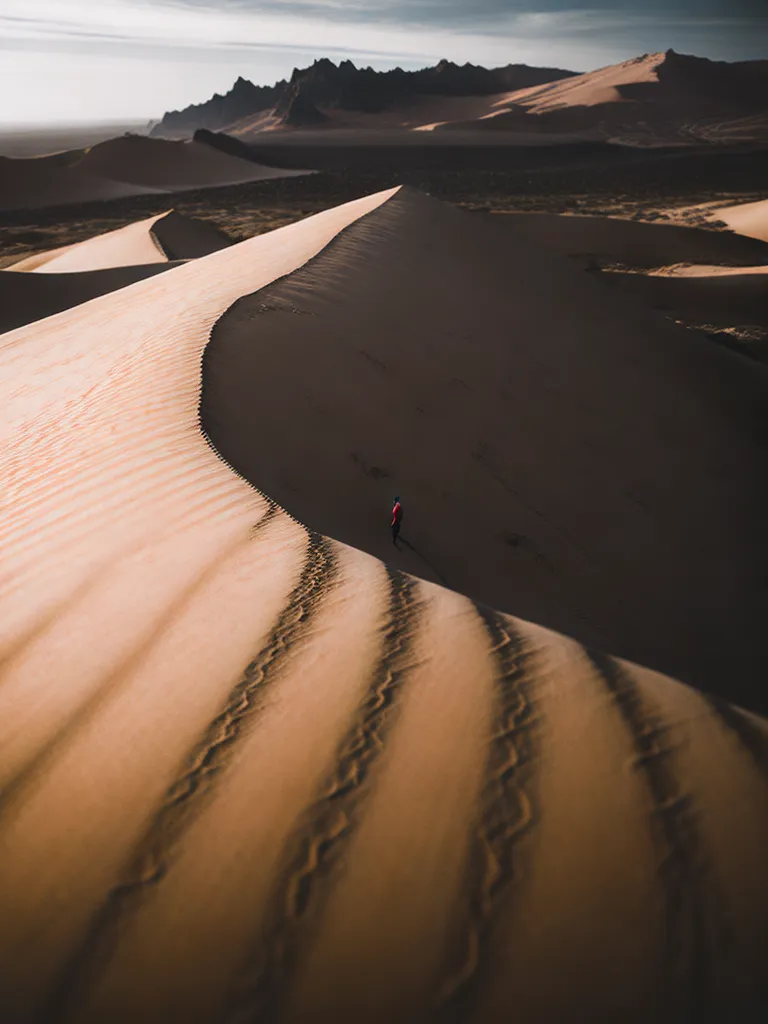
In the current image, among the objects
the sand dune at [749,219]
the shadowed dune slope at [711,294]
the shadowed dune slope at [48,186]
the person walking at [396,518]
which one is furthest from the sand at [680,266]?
the shadowed dune slope at [48,186]

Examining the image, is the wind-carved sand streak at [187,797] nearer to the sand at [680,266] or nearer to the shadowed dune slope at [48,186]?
the sand at [680,266]

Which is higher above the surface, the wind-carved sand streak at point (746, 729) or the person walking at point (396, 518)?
the wind-carved sand streak at point (746, 729)

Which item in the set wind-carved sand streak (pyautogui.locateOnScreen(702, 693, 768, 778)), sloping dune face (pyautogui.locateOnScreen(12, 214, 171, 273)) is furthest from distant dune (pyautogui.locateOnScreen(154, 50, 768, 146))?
wind-carved sand streak (pyautogui.locateOnScreen(702, 693, 768, 778))

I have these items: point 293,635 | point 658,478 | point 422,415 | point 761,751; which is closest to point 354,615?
point 293,635

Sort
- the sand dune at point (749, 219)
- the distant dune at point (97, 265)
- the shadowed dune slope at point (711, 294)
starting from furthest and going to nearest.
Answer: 1. the sand dune at point (749, 219)
2. the distant dune at point (97, 265)
3. the shadowed dune slope at point (711, 294)

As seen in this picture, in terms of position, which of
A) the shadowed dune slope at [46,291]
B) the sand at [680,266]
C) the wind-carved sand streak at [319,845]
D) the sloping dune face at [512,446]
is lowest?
the sand at [680,266]

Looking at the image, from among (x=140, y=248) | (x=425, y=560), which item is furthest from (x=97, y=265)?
(x=425, y=560)
